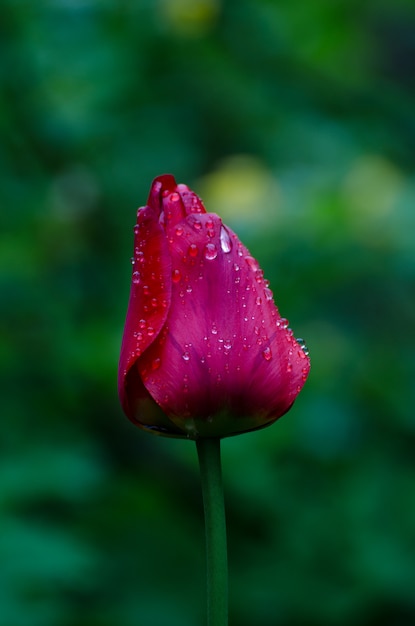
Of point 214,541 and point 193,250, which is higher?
point 193,250

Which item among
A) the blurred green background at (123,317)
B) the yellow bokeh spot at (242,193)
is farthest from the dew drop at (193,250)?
the yellow bokeh spot at (242,193)

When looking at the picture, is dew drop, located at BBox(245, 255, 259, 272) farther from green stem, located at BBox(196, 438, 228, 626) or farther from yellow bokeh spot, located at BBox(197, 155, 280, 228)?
yellow bokeh spot, located at BBox(197, 155, 280, 228)

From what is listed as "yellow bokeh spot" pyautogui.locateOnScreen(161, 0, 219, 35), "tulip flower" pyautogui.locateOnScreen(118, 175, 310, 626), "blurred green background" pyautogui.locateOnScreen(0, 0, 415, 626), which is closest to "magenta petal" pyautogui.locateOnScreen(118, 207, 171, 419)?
"tulip flower" pyautogui.locateOnScreen(118, 175, 310, 626)

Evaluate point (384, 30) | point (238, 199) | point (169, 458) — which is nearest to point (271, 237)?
point (238, 199)

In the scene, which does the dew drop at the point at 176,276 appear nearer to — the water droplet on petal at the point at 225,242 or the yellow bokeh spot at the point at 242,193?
the water droplet on petal at the point at 225,242

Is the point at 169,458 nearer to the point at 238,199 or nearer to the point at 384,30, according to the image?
the point at 238,199

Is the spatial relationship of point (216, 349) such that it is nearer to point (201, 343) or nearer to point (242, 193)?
point (201, 343)

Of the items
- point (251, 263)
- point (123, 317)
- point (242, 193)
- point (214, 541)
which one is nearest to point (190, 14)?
point (242, 193)

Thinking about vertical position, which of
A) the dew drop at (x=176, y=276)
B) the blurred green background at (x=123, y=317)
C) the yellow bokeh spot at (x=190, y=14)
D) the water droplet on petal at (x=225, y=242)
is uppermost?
the yellow bokeh spot at (x=190, y=14)

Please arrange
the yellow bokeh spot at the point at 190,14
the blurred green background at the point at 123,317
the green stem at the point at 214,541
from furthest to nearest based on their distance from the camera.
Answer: the yellow bokeh spot at the point at 190,14 → the blurred green background at the point at 123,317 → the green stem at the point at 214,541
